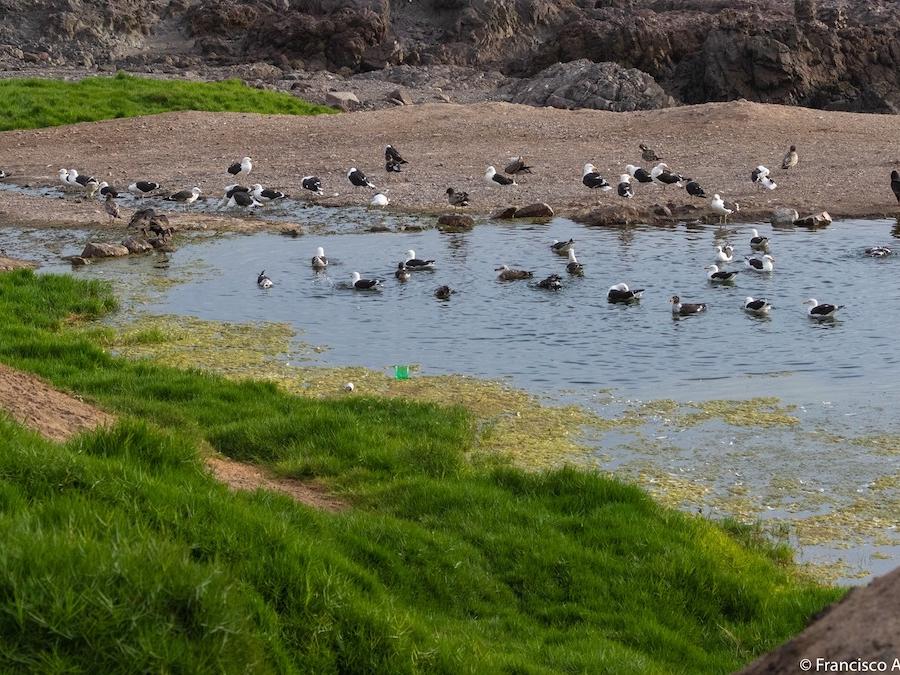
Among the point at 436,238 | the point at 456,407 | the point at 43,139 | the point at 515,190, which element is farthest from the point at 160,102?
the point at 456,407

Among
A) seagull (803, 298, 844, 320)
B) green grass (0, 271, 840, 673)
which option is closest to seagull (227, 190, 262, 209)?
seagull (803, 298, 844, 320)

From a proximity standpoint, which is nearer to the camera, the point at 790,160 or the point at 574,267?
the point at 574,267

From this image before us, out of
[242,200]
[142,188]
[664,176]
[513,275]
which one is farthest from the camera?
[142,188]

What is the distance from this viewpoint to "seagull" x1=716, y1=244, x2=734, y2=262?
2028 cm

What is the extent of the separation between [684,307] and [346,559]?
1132cm

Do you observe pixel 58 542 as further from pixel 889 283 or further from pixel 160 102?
pixel 160 102

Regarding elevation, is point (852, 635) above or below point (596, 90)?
above

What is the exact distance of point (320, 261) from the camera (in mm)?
20469

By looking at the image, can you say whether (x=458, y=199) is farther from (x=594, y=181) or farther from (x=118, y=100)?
(x=118, y=100)

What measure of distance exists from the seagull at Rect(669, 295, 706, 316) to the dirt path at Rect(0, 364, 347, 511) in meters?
8.80

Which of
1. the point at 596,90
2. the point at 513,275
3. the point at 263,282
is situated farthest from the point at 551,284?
the point at 596,90

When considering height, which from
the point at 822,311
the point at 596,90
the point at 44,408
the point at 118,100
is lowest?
the point at 822,311

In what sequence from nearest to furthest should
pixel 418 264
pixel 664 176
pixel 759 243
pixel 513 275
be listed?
pixel 513 275 < pixel 418 264 < pixel 759 243 < pixel 664 176

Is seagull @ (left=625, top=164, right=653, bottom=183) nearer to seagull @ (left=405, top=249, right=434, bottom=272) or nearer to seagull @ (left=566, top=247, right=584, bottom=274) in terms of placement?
seagull @ (left=566, top=247, right=584, bottom=274)
